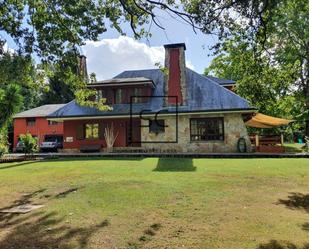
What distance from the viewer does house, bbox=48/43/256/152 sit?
2298 centimetres

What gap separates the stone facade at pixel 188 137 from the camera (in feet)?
74.5

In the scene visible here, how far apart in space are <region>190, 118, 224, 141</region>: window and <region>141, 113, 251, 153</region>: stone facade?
0.29 meters

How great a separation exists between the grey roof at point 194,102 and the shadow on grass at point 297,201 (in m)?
13.9

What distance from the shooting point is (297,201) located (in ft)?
26.4

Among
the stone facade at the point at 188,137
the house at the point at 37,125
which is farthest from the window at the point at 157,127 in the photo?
the house at the point at 37,125

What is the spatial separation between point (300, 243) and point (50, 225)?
14.5ft

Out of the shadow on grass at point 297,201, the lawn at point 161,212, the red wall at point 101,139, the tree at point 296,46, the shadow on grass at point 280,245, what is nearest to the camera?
the shadow on grass at point 280,245

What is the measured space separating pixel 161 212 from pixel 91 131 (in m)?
19.9

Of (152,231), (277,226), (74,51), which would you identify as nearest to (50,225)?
(152,231)

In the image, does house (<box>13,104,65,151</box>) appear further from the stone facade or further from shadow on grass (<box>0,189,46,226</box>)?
shadow on grass (<box>0,189,46,226</box>)

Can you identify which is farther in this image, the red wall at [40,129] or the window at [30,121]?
the window at [30,121]

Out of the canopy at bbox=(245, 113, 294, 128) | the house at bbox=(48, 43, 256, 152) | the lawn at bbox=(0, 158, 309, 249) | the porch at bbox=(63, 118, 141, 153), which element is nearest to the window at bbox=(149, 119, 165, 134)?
the house at bbox=(48, 43, 256, 152)

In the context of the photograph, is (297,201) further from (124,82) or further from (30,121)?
(30,121)

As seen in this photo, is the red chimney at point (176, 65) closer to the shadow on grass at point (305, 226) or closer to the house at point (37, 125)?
the house at point (37, 125)
